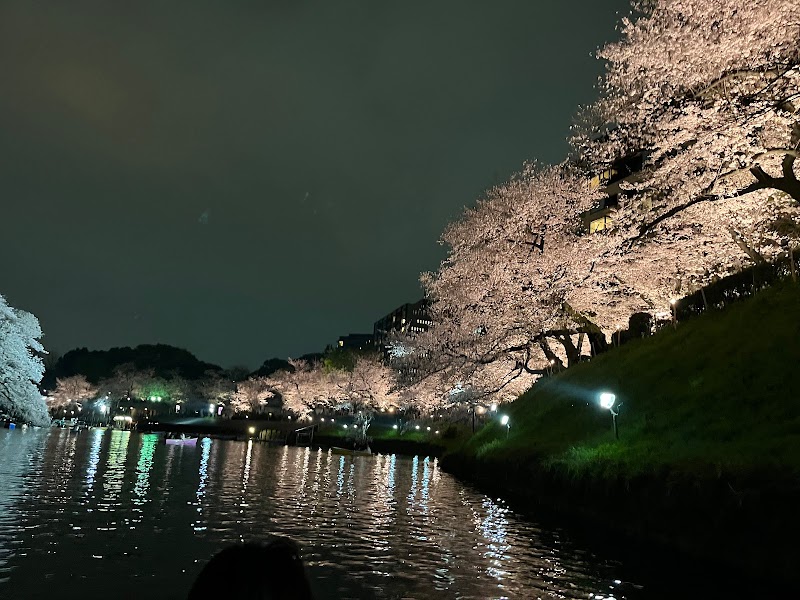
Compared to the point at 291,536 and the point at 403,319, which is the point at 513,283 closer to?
the point at 291,536

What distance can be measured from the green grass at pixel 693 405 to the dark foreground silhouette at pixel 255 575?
35.4 feet

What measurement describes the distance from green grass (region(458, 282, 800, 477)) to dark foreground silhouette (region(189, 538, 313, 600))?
10.8 m

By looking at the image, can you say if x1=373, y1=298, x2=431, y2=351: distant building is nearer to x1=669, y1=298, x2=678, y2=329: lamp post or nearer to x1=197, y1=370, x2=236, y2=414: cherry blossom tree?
x1=197, y1=370, x2=236, y2=414: cherry blossom tree

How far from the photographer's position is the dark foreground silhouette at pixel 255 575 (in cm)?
235

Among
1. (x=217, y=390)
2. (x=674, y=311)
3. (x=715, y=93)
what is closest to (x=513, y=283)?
(x=674, y=311)

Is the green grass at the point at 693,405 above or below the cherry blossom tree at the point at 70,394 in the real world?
below

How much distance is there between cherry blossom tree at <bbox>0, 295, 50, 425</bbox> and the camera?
72.6ft

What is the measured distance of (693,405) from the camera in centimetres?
1641

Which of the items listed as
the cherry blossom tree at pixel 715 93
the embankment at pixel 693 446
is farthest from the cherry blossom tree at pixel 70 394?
the cherry blossom tree at pixel 715 93

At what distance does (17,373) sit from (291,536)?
15190 millimetres

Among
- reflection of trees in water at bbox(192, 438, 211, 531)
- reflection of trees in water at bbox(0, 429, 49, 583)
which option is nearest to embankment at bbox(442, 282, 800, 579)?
reflection of trees in water at bbox(192, 438, 211, 531)

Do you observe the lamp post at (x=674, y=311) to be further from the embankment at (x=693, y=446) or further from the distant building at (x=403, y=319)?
the distant building at (x=403, y=319)

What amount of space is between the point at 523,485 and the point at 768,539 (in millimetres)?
12943

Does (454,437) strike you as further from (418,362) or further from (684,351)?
(684,351)
